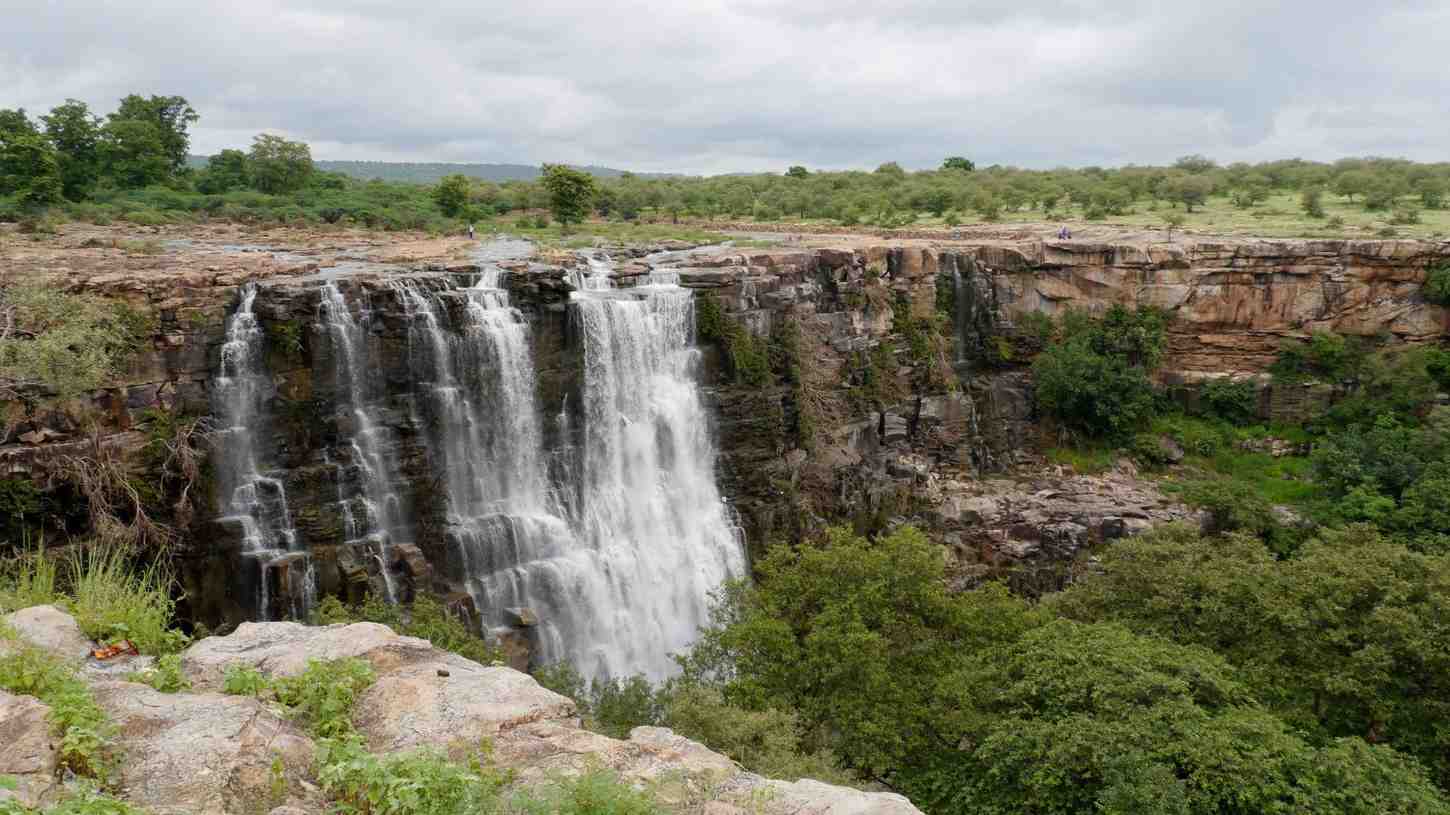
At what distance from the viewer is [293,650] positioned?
9484 mm

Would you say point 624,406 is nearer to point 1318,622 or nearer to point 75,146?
point 1318,622

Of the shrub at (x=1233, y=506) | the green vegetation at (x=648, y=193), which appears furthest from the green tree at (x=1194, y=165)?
the shrub at (x=1233, y=506)

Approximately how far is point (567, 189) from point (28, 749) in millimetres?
38502

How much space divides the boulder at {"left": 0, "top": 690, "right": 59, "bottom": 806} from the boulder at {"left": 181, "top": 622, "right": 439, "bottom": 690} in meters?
1.74

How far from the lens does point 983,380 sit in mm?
38062

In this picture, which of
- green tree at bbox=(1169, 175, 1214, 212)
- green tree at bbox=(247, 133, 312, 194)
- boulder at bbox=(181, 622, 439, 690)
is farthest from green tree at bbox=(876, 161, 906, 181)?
boulder at bbox=(181, 622, 439, 690)

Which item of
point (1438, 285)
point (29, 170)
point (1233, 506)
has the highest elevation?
point (29, 170)

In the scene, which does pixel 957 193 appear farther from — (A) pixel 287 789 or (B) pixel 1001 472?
(A) pixel 287 789

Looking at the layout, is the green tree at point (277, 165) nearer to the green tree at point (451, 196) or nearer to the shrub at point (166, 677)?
the green tree at point (451, 196)

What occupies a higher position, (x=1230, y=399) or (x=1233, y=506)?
(x=1230, y=399)

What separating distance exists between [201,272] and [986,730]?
2053cm

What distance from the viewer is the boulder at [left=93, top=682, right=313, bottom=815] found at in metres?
6.65

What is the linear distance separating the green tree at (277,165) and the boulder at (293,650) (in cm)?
4227

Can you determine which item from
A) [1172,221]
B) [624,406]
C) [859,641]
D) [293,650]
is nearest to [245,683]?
[293,650]
